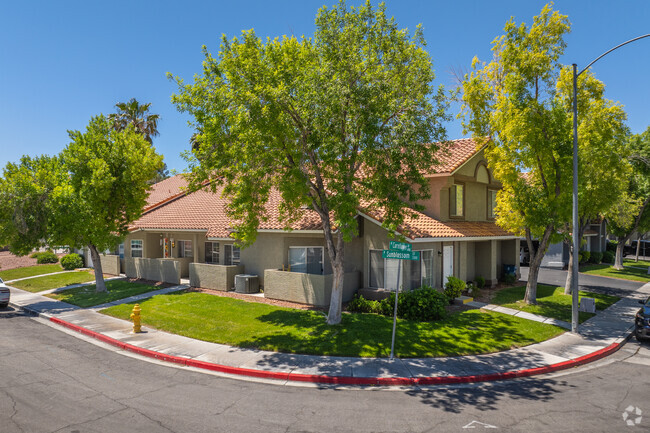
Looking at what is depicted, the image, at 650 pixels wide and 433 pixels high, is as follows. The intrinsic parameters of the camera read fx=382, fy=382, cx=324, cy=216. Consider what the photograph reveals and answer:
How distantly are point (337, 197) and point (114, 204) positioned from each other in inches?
608

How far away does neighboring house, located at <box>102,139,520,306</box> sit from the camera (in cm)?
1692

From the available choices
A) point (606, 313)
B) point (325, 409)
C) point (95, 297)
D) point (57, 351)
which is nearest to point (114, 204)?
point (95, 297)

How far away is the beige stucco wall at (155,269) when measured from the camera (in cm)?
2205

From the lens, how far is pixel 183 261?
24141mm

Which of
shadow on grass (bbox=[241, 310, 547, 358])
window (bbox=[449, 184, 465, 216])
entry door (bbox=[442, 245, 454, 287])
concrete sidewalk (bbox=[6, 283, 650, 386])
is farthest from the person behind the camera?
window (bbox=[449, 184, 465, 216])

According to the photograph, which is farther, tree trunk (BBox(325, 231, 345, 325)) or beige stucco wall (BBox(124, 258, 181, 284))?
beige stucco wall (BBox(124, 258, 181, 284))

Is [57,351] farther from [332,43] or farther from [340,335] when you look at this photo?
[332,43]

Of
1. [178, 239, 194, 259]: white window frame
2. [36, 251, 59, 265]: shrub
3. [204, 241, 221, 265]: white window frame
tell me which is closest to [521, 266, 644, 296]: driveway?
[204, 241, 221, 265]: white window frame

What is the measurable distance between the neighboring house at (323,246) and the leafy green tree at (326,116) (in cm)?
233

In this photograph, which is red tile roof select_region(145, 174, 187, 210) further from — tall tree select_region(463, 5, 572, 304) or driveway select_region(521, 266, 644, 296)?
driveway select_region(521, 266, 644, 296)

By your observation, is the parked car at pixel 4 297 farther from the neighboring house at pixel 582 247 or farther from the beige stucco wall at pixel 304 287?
the neighboring house at pixel 582 247

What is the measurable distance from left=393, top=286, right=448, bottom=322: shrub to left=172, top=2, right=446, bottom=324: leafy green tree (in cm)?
276

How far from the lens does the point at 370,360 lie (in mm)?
10688

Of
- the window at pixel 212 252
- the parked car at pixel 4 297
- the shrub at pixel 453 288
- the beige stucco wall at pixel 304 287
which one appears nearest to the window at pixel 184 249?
the window at pixel 212 252
